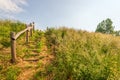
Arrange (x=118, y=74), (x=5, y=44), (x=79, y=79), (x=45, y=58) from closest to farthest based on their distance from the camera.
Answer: (x=118, y=74) → (x=79, y=79) → (x=45, y=58) → (x=5, y=44)

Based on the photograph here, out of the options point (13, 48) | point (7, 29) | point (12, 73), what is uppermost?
point (7, 29)

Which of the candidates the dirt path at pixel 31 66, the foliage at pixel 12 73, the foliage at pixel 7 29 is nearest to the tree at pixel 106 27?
the foliage at pixel 7 29

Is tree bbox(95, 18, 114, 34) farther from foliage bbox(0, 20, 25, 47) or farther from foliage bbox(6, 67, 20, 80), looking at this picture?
foliage bbox(6, 67, 20, 80)

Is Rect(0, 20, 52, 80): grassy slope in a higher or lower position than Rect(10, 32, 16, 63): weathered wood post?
lower

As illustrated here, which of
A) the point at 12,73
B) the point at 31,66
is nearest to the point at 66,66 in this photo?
the point at 31,66

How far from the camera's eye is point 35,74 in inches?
259

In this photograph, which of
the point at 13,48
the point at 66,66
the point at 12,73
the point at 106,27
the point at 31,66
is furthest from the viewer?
the point at 106,27

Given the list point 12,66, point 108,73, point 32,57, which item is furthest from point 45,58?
point 108,73

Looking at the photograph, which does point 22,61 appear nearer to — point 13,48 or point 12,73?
point 13,48

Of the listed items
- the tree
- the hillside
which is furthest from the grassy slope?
the tree

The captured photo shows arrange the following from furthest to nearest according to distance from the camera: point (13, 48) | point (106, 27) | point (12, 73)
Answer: point (106, 27) → point (13, 48) → point (12, 73)

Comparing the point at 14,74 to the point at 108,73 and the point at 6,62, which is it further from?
the point at 108,73

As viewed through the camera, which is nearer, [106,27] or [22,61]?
[22,61]

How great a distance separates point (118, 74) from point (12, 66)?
397cm
